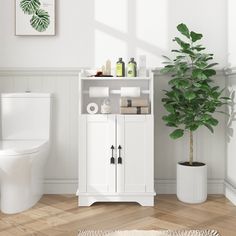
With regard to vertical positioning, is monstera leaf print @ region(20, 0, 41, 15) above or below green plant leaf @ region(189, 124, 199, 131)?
above

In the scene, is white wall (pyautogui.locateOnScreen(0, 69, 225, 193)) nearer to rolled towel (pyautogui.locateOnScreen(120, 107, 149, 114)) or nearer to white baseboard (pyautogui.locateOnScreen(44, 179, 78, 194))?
white baseboard (pyautogui.locateOnScreen(44, 179, 78, 194))

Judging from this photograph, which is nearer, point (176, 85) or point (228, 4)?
point (176, 85)

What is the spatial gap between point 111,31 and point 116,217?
5.03 feet

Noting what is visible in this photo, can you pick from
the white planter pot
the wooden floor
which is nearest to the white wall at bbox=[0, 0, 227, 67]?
the white planter pot

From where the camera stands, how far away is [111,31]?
2.89 metres

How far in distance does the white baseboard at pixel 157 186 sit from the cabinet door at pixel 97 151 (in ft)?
1.23

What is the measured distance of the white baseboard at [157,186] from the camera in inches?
115

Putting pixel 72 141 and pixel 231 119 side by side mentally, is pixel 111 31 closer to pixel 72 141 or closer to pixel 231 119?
pixel 72 141

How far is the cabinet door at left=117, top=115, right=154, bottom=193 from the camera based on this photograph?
101 inches

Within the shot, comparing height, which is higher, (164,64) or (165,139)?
(164,64)

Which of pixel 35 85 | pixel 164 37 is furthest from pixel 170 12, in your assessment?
pixel 35 85

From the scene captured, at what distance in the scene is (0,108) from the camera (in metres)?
2.85

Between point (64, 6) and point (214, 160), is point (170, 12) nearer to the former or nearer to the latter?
point (64, 6)

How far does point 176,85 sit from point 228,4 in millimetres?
908
